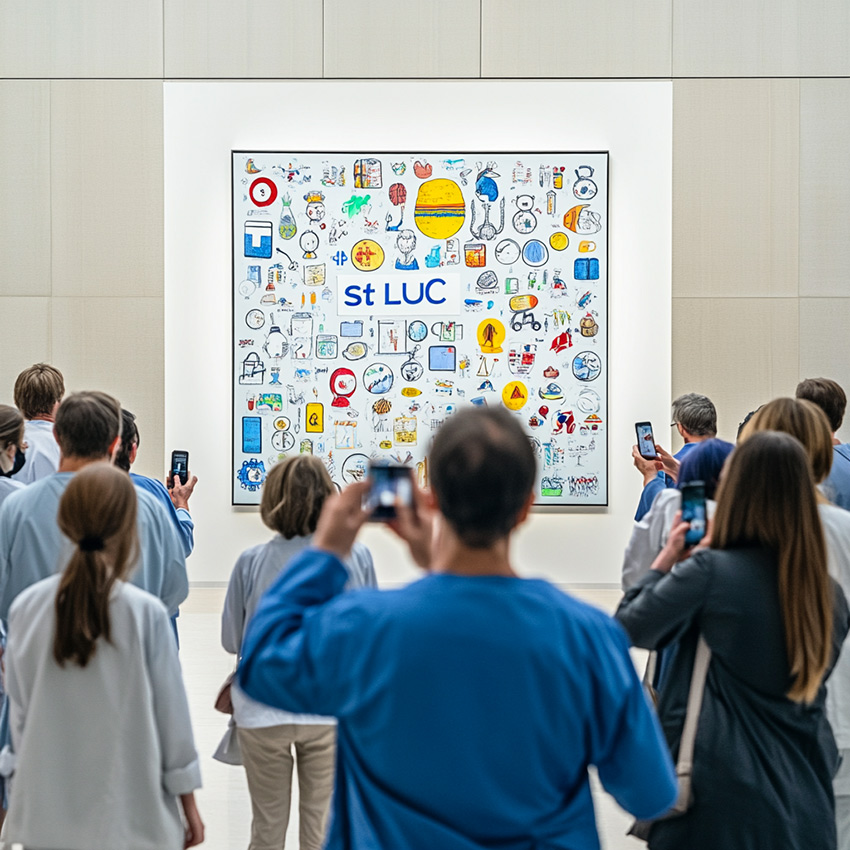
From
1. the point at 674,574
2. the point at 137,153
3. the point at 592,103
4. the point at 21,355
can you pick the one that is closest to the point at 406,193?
the point at 592,103

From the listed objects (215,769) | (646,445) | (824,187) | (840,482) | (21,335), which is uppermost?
(824,187)

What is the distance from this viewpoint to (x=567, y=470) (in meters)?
8.13

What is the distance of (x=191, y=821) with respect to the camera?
2.48 meters

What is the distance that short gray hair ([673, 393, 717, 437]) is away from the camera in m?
4.65

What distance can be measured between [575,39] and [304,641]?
7541mm

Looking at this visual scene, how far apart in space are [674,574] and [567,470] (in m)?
5.95

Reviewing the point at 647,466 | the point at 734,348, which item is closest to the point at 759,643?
the point at 647,466

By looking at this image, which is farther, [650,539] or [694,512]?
[650,539]

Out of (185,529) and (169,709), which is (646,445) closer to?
(185,529)

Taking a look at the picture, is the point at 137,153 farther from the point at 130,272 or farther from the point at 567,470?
the point at 567,470

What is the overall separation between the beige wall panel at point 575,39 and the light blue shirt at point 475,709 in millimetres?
7312

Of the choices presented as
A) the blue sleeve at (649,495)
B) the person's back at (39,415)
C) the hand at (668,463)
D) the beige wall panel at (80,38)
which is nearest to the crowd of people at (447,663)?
the person's back at (39,415)

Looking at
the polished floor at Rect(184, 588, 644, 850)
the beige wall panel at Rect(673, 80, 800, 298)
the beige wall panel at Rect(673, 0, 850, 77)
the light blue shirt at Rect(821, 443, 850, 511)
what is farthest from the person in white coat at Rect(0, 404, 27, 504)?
the beige wall panel at Rect(673, 0, 850, 77)

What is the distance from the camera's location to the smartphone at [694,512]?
2.36 m
